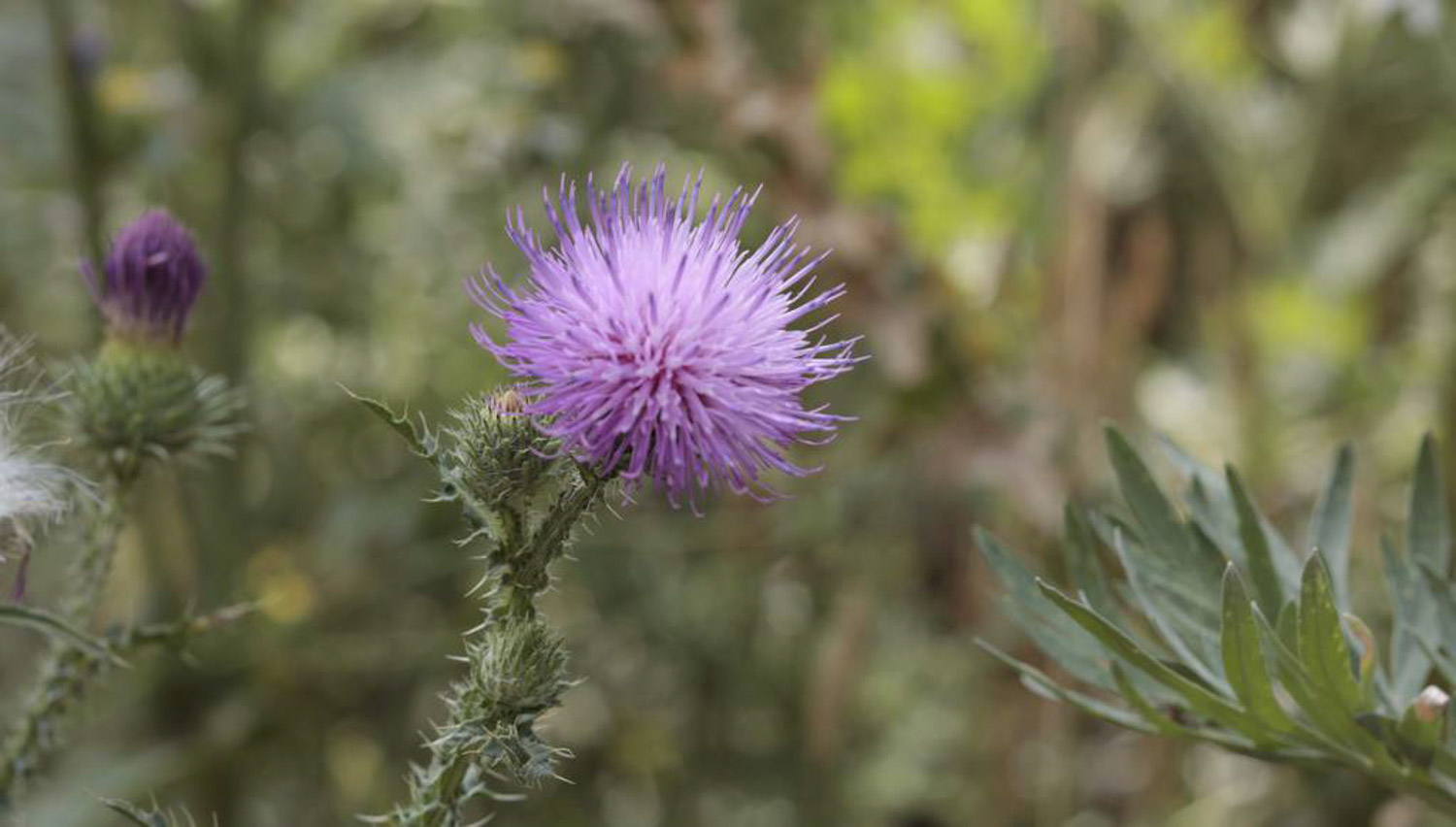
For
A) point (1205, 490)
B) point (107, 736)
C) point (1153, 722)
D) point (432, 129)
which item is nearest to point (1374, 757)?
point (1153, 722)

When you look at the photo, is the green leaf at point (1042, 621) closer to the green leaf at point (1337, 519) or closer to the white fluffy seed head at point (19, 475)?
the green leaf at point (1337, 519)

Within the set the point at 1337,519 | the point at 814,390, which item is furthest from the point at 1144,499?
the point at 814,390

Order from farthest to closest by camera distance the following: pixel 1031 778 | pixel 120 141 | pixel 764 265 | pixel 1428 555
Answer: pixel 1031 778, pixel 120 141, pixel 1428 555, pixel 764 265

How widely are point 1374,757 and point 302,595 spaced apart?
75.8 inches

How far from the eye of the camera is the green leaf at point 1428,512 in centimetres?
124

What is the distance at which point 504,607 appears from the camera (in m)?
0.96

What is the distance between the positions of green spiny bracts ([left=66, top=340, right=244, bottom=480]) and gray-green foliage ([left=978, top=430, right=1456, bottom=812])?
66 centimetres

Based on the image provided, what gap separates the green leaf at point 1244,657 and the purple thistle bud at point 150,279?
2.84 feet

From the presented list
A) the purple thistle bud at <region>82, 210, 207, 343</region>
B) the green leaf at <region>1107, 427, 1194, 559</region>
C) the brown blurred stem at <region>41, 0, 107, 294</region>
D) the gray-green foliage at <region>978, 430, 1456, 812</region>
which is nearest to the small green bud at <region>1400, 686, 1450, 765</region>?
the gray-green foliage at <region>978, 430, 1456, 812</region>

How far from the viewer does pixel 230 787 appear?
2410mm

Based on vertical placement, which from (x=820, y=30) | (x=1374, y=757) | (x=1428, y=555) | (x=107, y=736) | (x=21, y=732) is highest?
(x=820, y=30)

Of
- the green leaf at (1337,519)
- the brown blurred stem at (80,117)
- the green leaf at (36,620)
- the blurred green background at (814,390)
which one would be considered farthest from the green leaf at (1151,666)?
the brown blurred stem at (80,117)

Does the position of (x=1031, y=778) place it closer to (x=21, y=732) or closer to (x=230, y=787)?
(x=230, y=787)

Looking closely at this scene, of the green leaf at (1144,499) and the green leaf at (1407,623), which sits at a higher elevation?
the green leaf at (1144,499)
